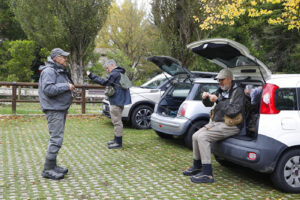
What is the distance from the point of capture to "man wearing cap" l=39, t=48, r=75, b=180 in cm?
487

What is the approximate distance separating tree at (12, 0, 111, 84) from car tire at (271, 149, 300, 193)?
1772 centimetres

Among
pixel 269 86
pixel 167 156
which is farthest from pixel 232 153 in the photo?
pixel 167 156

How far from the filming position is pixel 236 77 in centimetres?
575

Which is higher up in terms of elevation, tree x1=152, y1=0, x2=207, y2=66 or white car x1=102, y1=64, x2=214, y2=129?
tree x1=152, y1=0, x2=207, y2=66

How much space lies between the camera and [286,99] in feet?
15.3

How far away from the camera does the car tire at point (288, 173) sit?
456cm

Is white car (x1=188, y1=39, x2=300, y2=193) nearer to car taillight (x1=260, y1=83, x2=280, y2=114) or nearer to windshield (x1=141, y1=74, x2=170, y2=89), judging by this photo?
car taillight (x1=260, y1=83, x2=280, y2=114)

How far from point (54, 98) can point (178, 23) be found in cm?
1352

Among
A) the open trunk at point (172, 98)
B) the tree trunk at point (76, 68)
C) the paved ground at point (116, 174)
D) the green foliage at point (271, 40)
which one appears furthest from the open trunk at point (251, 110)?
the tree trunk at point (76, 68)

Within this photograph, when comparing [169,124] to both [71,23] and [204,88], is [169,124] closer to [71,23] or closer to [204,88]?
[204,88]

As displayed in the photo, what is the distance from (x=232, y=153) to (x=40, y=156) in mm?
3914

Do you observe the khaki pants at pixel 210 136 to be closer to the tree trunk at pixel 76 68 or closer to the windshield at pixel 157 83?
the windshield at pixel 157 83

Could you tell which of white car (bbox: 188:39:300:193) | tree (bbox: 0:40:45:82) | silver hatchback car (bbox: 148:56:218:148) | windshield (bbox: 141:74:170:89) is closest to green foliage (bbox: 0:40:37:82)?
tree (bbox: 0:40:45:82)

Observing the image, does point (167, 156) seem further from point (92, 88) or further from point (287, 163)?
point (92, 88)
